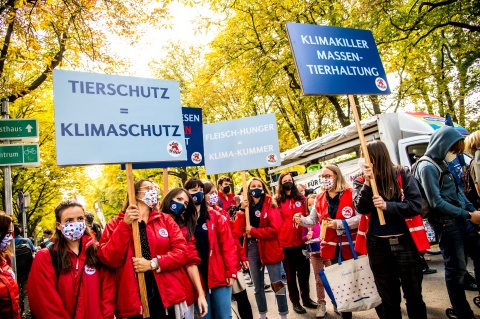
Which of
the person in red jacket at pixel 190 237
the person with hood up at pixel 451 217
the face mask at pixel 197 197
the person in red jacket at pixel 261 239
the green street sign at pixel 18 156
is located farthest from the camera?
the green street sign at pixel 18 156

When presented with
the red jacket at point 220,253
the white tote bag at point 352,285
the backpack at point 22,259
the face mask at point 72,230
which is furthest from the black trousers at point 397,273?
the backpack at point 22,259

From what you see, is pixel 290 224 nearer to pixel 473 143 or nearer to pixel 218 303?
pixel 218 303

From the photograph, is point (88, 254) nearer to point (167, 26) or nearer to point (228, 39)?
point (167, 26)

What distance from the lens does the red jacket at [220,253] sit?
148 inches

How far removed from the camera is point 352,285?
382 centimetres

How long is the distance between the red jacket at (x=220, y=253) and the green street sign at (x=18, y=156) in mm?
3645

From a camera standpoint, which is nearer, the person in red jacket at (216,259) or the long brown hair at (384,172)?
the long brown hair at (384,172)

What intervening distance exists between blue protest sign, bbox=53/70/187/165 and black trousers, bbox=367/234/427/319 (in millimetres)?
2061

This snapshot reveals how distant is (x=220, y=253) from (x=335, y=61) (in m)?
2.48

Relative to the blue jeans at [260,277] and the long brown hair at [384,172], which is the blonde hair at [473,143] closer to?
the long brown hair at [384,172]

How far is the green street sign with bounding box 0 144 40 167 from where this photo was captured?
5938 mm

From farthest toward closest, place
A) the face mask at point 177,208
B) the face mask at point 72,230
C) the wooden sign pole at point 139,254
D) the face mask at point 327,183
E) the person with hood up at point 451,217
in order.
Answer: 1. the face mask at point 327,183
2. the person with hood up at point 451,217
3. the face mask at point 177,208
4. the face mask at point 72,230
5. the wooden sign pole at point 139,254

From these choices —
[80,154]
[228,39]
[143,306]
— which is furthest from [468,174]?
[228,39]

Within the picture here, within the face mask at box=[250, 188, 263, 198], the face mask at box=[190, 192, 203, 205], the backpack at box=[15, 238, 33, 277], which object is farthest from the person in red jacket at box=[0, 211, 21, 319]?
the face mask at box=[250, 188, 263, 198]
